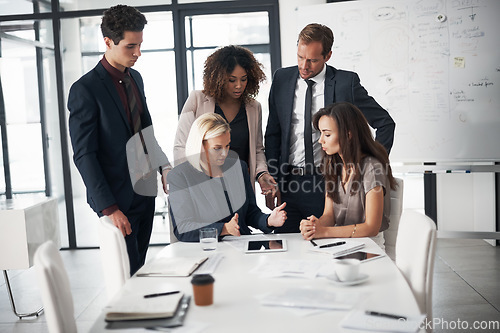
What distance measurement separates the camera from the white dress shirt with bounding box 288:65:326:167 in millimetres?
2861

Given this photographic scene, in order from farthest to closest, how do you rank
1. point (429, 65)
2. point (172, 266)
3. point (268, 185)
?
point (429, 65) < point (268, 185) < point (172, 266)

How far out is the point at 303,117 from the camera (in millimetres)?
2891

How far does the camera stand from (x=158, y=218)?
17.1 ft

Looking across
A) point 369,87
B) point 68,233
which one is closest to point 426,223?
point 369,87

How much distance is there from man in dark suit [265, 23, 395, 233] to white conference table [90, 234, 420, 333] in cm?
90

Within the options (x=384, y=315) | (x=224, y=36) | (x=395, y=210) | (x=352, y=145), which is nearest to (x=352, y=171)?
(x=352, y=145)

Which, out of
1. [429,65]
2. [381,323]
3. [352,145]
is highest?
[429,65]

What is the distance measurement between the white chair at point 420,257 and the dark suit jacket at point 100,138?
127 cm

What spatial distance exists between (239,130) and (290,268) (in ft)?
4.14

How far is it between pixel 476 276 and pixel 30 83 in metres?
4.18

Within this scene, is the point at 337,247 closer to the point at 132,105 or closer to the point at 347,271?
the point at 347,271

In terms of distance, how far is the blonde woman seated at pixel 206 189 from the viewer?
229 cm

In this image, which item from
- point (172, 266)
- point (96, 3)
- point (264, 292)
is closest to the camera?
point (264, 292)

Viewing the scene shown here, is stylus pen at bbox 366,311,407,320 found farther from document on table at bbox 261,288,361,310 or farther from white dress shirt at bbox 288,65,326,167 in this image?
white dress shirt at bbox 288,65,326,167
